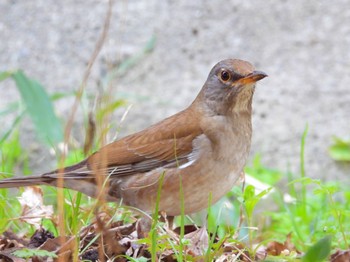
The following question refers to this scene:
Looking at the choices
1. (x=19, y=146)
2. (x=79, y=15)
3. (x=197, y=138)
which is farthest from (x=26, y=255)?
(x=79, y=15)

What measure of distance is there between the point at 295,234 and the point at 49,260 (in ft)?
6.19

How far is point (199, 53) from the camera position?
8.35 metres

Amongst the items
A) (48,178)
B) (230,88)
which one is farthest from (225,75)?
(48,178)

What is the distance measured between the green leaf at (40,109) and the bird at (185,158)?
0.90m

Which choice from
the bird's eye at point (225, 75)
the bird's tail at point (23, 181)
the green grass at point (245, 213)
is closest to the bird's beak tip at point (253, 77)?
the bird's eye at point (225, 75)

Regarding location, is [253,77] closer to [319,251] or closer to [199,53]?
[319,251]

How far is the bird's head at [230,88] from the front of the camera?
5230 millimetres

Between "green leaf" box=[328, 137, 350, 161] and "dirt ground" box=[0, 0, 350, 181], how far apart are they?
0.07m

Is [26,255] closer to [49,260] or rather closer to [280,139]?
[49,260]

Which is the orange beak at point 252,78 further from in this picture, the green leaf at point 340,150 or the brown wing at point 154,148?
the green leaf at point 340,150

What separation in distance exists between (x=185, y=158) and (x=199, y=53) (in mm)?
3251

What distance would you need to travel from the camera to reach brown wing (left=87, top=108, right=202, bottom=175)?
5246mm

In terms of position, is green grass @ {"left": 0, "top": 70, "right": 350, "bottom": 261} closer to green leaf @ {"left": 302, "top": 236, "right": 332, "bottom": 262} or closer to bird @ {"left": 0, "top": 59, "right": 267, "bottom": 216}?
green leaf @ {"left": 302, "top": 236, "right": 332, "bottom": 262}

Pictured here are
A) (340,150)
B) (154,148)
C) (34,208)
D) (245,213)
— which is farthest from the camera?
(340,150)
